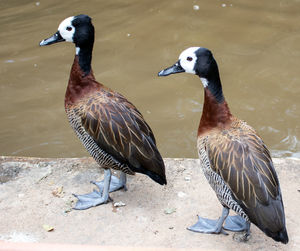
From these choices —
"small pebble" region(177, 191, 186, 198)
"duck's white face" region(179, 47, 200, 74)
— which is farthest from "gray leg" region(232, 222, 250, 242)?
"duck's white face" region(179, 47, 200, 74)

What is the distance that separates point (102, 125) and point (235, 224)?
120 centimetres

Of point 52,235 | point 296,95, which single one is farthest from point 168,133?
point 52,235

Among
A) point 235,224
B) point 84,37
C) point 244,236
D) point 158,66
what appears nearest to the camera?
point 244,236

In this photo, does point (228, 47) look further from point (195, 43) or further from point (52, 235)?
point (52, 235)

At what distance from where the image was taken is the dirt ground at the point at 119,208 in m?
3.17

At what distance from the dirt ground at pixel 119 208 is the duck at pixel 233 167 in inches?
6.0

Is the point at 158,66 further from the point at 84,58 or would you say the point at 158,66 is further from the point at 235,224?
the point at 235,224

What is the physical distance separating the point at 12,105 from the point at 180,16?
317 cm

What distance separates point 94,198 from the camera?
3582 millimetres

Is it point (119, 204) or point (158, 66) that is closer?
point (119, 204)

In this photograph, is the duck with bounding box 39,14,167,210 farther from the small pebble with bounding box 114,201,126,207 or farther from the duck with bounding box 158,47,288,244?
the duck with bounding box 158,47,288,244

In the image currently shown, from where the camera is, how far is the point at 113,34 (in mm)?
6996

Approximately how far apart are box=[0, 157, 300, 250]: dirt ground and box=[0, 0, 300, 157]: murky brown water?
0.97 m

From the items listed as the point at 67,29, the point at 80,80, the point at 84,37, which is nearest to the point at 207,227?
the point at 80,80
